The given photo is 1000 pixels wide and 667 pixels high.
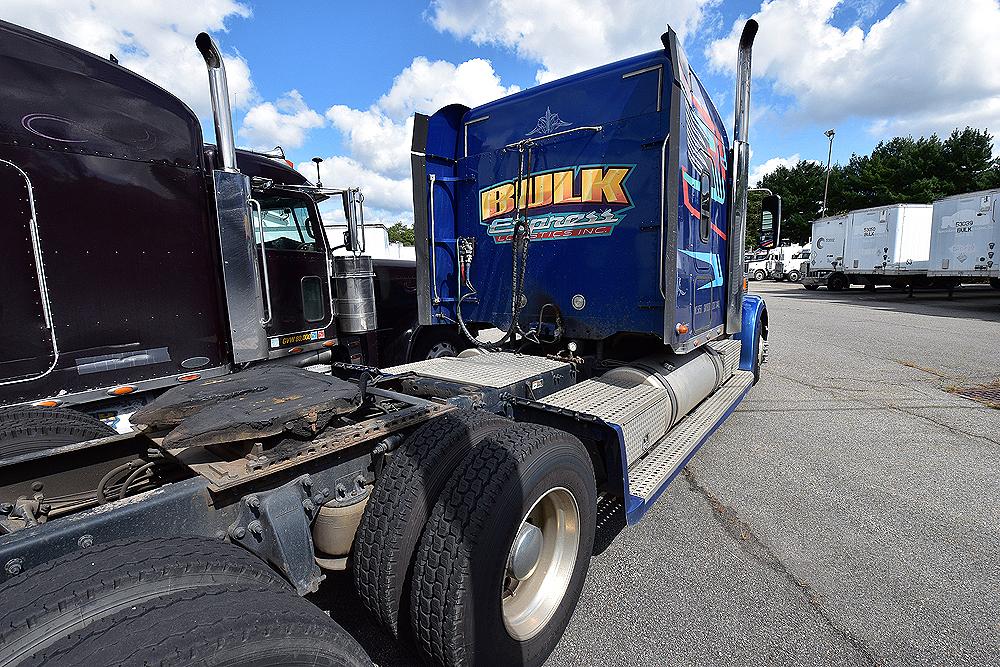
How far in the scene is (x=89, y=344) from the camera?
3920mm

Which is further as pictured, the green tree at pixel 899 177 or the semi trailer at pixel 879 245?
the green tree at pixel 899 177

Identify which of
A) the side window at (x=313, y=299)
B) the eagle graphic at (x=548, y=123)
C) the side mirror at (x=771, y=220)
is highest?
the eagle graphic at (x=548, y=123)

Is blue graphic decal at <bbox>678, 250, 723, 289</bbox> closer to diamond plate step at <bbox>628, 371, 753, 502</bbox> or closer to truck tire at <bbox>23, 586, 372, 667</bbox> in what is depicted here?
diamond plate step at <bbox>628, 371, 753, 502</bbox>

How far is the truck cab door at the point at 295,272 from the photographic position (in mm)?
5465

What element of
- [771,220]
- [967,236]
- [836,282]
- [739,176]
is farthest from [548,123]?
[836,282]

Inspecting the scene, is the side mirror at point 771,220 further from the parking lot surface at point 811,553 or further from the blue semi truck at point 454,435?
the parking lot surface at point 811,553

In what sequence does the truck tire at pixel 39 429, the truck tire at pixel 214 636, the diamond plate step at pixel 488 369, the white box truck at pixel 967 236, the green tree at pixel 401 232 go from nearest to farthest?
the truck tire at pixel 214 636, the truck tire at pixel 39 429, the diamond plate step at pixel 488 369, the white box truck at pixel 967 236, the green tree at pixel 401 232

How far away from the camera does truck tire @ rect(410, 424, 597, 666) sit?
1940 millimetres

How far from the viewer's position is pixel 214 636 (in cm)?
118

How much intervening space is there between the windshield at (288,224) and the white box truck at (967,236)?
838 inches

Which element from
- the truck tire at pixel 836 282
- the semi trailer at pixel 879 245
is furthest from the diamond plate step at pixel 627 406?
the truck tire at pixel 836 282

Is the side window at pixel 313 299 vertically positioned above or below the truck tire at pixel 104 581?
above

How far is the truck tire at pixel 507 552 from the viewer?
6.37ft

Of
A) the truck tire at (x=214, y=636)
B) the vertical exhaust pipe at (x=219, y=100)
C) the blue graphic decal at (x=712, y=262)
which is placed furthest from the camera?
the blue graphic decal at (x=712, y=262)
